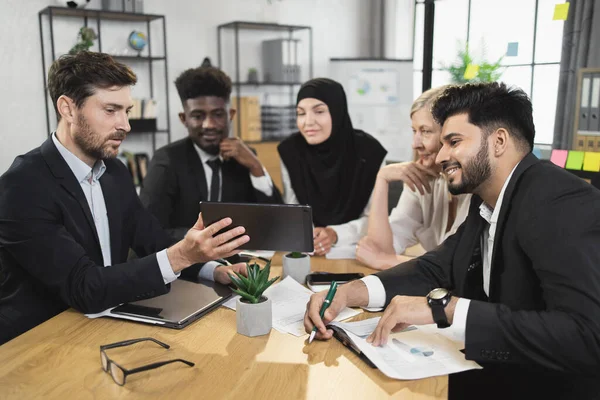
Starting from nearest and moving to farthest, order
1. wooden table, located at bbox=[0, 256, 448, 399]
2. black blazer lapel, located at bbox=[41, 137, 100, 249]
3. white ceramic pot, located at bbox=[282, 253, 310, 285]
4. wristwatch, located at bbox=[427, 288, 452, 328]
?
wooden table, located at bbox=[0, 256, 448, 399], wristwatch, located at bbox=[427, 288, 452, 328], black blazer lapel, located at bbox=[41, 137, 100, 249], white ceramic pot, located at bbox=[282, 253, 310, 285]

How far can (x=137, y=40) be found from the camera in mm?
5070

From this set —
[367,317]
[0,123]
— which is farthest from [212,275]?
[0,123]

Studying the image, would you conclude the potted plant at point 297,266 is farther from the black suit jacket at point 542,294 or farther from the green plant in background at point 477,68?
the green plant in background at point 477,68

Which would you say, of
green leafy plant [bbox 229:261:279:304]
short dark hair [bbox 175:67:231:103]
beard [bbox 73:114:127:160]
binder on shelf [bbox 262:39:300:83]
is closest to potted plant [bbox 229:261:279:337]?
green leafy plant [bbox 229:261:279:304]

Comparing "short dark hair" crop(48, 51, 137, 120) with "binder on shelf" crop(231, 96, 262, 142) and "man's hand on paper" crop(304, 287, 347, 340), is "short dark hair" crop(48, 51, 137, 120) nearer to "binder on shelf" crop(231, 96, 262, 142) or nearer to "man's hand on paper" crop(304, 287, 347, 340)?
"man's hand on paper" crop(304, 287, 347, 340)

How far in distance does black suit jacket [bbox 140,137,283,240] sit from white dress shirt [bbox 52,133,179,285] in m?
0.72

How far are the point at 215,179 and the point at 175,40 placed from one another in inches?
124

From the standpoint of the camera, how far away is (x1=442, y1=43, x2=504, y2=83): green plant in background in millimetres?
3665

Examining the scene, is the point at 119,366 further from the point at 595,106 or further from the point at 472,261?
the point at 595,106

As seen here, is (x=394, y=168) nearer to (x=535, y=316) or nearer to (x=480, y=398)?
(x=480, y=398)

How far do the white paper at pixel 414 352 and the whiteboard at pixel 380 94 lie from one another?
4.74m

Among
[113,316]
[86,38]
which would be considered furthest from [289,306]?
[86,38]

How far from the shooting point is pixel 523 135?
154cm

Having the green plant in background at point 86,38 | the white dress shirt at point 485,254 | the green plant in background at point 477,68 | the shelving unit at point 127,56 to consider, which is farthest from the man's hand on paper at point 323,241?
the green plant in background at point 86,38
